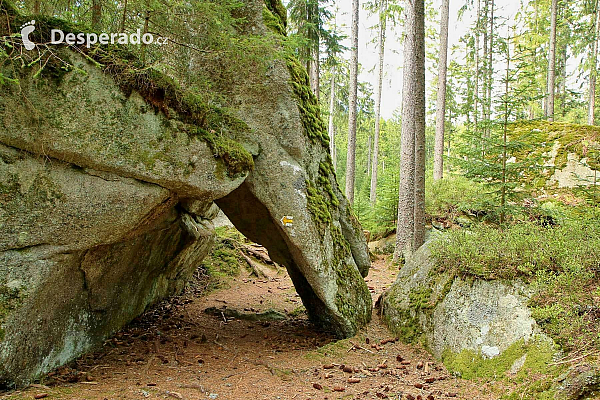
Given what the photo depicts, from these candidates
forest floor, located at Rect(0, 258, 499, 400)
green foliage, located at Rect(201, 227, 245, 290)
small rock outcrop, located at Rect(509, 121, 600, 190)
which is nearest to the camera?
forest floor, located at Rect(0, 258, 499, 400)

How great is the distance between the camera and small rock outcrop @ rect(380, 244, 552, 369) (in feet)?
15.0

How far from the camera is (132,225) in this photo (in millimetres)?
4582

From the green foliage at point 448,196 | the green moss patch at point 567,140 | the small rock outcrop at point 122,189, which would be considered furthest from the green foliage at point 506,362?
the green moss patch at point 567,140

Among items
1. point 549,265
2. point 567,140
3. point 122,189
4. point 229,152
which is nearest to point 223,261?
point 229,152

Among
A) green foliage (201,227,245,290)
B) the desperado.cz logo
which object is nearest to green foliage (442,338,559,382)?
the desperado.cz logo

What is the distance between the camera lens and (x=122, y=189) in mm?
4391

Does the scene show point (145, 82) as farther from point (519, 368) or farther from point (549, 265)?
point (549, 265)

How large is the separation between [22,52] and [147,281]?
176 inches

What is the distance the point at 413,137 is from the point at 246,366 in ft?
27.2

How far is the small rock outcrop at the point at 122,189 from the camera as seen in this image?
396cm

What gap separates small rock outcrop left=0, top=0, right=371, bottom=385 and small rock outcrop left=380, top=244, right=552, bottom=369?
2.84ft

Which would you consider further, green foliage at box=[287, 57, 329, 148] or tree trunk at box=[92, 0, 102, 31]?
green foliage at box=[287, 57, 329, 148]

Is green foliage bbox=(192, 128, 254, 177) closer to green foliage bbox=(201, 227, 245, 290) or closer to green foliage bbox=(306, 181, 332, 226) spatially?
green foliage bbox=(306, 181, 332, 226)

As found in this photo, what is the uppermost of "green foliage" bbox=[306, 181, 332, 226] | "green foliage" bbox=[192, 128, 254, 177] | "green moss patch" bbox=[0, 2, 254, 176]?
"green moss patch" bbox=[0, 2, 254, 176]
